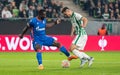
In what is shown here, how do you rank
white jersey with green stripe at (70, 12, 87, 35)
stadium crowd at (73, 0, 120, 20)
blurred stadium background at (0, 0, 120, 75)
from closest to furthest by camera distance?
white jersey with green stripe at (70, 12, 87, 35), blurred stadium background at (0, 0, 120, 75), stadium crowd at (73, 0, 120, 20)

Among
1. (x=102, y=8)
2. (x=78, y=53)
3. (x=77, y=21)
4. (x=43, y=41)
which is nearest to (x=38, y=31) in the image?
(x=43, y=41)

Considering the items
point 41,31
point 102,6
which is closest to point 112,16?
point 102,6

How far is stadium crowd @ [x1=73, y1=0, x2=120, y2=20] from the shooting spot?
37375 millimetres

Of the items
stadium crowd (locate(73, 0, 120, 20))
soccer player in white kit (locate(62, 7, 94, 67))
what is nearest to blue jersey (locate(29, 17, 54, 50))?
soccer player in white kit (locate(62, 7, 94, 67))

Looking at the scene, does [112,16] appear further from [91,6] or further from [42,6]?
[42,6]

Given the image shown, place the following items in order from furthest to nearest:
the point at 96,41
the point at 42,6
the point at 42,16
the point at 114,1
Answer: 1. the point at 114,1
2. the point at 42,6
3. the point at 96,41
4. the point at 42,16

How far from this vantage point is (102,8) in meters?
37.8

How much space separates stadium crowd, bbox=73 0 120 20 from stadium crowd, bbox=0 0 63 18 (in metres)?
2.67

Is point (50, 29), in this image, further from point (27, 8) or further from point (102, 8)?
point (102, 8)

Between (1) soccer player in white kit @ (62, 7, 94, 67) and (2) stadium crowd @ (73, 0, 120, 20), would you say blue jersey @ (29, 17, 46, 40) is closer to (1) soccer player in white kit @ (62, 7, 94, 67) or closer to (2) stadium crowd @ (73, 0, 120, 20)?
(1) soccer player in white kit @ (62, 7, 94, 67)

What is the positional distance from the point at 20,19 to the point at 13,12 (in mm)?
752

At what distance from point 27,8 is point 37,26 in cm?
1455

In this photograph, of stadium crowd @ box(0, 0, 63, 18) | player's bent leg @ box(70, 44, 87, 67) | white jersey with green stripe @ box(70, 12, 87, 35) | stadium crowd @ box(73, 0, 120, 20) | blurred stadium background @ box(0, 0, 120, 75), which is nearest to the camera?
white jersey with green stripe @ box(70, 12, 87, 35)

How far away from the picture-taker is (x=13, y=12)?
34.0 m
